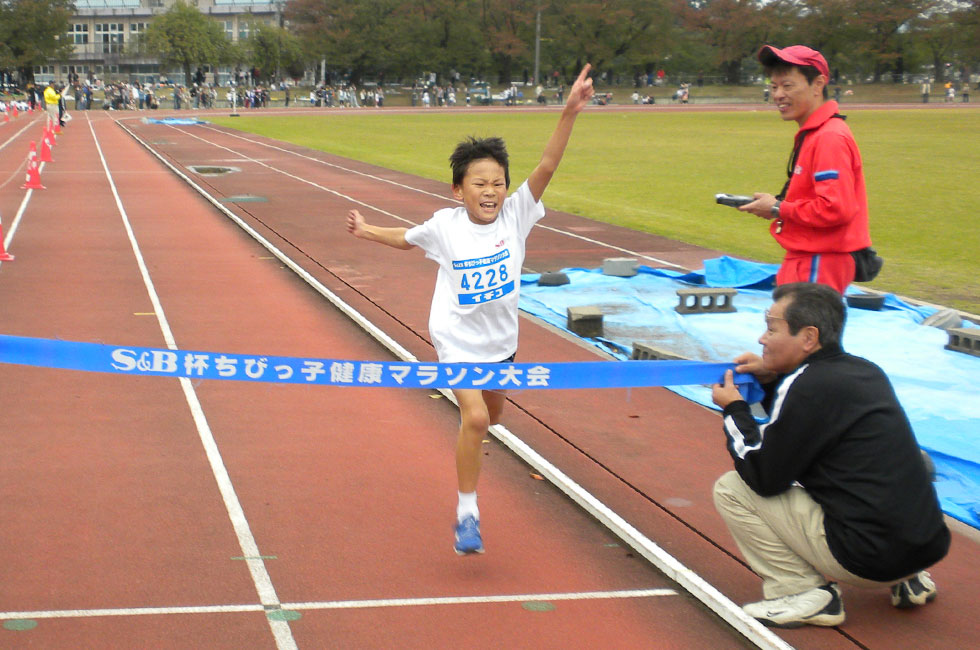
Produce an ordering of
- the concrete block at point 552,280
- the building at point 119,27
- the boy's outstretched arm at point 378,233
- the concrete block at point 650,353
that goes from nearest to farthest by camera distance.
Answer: the boy's outstretched arm at point 378,233
the concrete block at point 650,353
the concrete block at point 552,280
the building at point 119,27

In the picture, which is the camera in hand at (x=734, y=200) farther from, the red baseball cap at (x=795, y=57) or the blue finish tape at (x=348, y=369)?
the blue finish tape at (x=348, y=369)

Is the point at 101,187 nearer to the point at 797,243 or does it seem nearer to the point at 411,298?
the point at 411,298

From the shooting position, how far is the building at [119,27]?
133m

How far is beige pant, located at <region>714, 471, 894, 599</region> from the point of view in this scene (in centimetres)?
414

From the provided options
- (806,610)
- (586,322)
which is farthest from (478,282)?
(586,322)

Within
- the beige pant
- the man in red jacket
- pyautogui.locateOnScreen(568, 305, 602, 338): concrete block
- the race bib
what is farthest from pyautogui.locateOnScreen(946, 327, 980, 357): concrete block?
the race bib

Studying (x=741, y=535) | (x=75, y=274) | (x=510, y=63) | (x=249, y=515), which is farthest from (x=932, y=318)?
(x=510, y=63)

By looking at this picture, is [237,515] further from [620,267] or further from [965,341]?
[620,267]

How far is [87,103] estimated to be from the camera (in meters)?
73.1

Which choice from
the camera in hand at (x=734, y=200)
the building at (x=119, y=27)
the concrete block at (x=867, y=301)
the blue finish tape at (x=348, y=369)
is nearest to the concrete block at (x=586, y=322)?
the concrete block at (x=867, y=301)

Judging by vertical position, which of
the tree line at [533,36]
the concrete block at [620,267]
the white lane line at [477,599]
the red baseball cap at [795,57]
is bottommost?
the white lane line at [477,599]

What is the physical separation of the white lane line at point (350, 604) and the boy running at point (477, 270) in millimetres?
338

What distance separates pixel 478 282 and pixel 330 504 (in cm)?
164

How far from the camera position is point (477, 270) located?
4.82m
